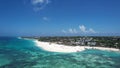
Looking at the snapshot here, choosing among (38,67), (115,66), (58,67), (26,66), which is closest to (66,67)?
(58,67)

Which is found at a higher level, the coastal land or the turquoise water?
the coastal land

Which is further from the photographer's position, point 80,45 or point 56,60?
point 80,45

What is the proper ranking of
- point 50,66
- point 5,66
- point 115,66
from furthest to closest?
point 115,66
point 50,66
point 5,66

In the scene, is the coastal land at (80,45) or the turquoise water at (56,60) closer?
the turquoise water at (56,60)

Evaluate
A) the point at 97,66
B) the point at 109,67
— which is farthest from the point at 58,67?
the point at 109,67

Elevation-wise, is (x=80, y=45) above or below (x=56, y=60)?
above

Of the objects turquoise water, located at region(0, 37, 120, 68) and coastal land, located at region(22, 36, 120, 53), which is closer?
turquoise water, located at region(0, 37, 120, 68)

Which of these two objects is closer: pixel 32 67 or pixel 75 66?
pixel 32 67

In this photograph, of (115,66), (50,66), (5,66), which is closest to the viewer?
(5,66)

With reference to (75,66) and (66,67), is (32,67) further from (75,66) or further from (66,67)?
(75,66)

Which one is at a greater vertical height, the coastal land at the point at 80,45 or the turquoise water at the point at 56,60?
the coastal land at the point at 80,45
